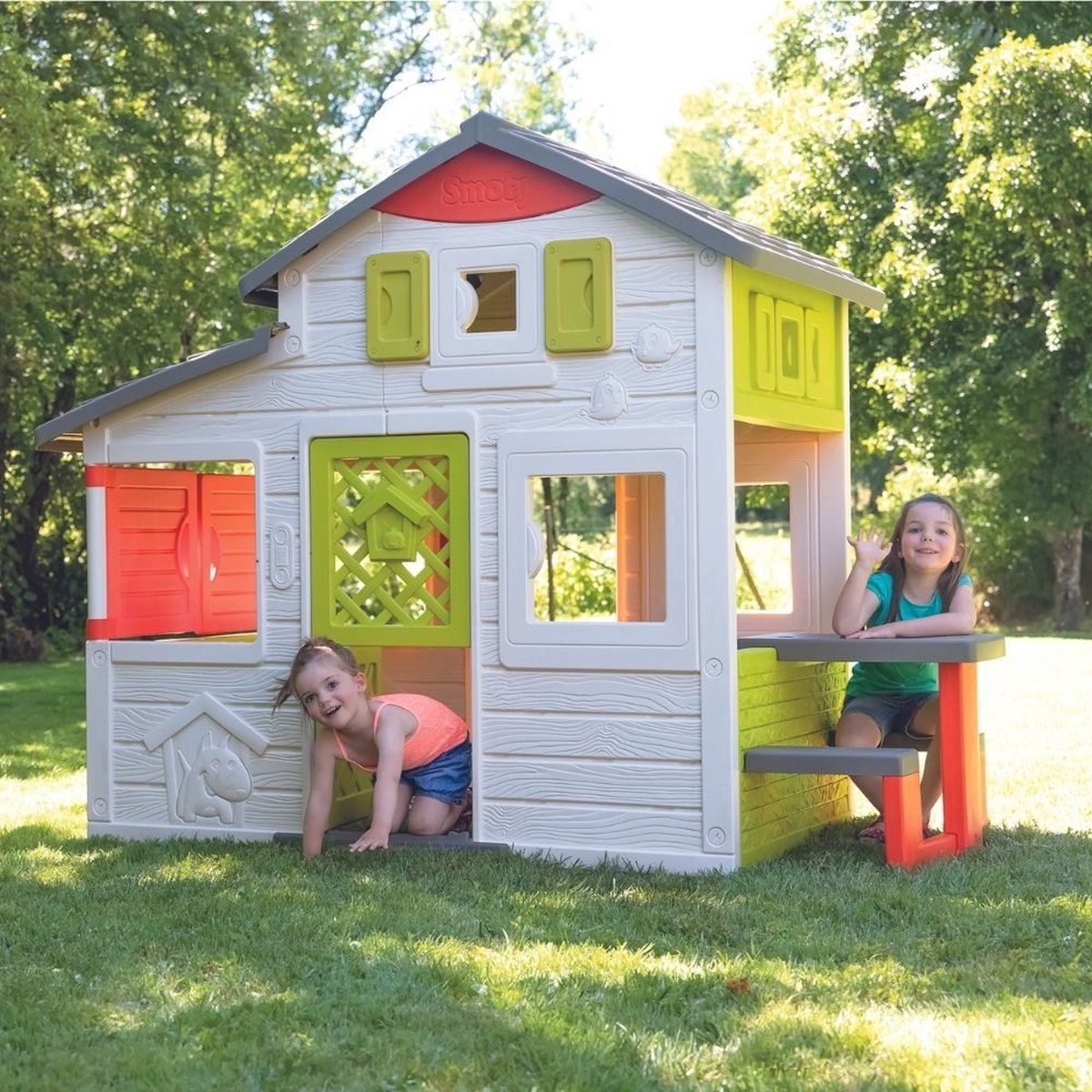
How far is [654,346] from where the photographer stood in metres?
5.89

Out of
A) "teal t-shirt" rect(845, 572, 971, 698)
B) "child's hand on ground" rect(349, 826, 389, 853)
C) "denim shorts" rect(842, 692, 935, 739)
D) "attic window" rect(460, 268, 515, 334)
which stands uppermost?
"attic window" rect(460, 268, 515, 334)

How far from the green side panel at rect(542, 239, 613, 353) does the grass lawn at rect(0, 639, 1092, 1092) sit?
1927mm

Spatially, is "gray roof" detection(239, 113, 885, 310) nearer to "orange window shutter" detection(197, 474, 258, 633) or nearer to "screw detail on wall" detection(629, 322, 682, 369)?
"screw detail on wall" detection(629, 322, 682, 369)

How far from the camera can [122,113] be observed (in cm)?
1702

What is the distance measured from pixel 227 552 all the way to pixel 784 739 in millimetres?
3153

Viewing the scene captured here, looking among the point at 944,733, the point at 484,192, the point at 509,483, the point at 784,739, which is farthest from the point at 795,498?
the point at 484,192

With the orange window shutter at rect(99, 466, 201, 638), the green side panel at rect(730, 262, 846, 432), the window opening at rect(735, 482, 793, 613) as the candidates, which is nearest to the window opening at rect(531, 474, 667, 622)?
the green side panel at rect(730, 262, 846, 432)

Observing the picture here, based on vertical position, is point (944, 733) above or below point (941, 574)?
below

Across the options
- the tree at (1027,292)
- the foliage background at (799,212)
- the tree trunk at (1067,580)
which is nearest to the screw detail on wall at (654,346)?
the foliage background at (799,212)

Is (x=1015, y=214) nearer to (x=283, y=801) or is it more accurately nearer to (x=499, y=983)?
(x=283, y=801)

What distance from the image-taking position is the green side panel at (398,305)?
6.26 meters

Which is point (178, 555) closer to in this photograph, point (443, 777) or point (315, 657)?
point (315, 657)

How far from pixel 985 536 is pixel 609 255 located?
18.4 meters

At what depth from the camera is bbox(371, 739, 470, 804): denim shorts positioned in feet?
21.0
